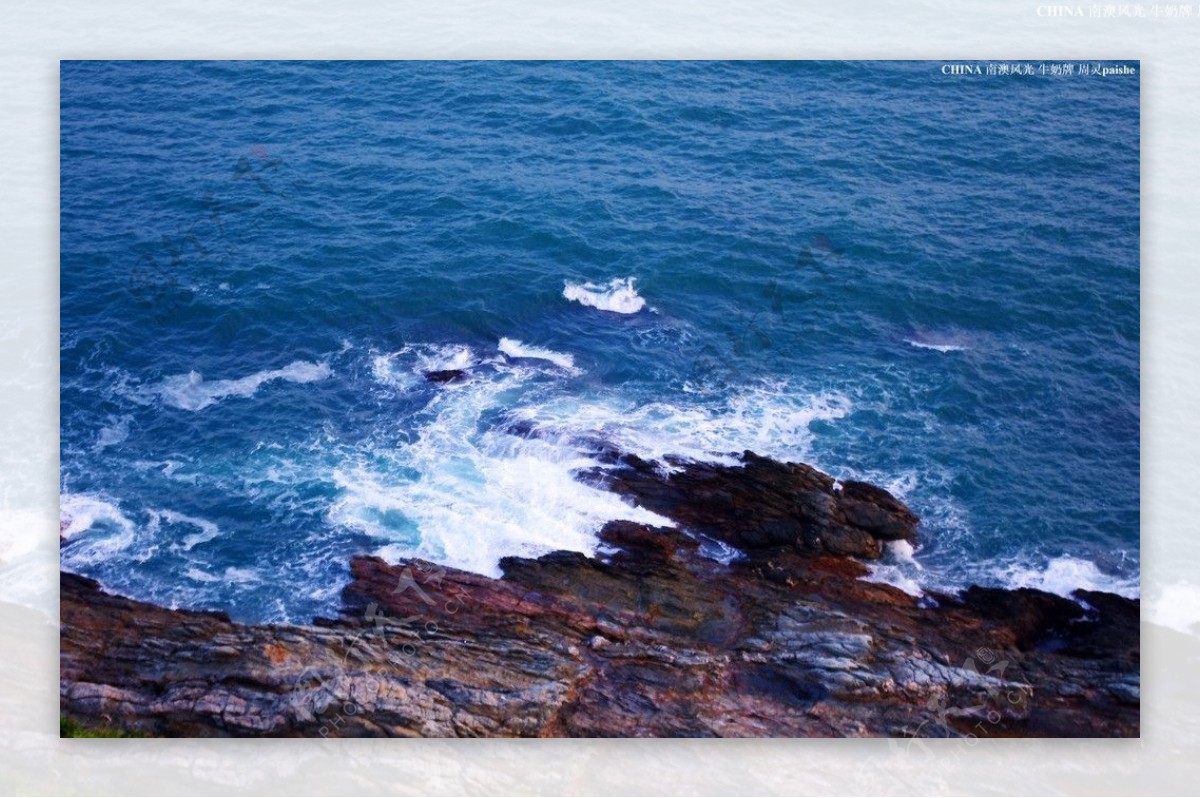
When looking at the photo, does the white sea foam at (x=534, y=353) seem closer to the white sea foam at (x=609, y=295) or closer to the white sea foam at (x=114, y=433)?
the white sea foam at (x=609, y=295)

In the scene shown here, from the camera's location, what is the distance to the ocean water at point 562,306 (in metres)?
34.0

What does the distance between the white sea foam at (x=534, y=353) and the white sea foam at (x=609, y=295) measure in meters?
1.72

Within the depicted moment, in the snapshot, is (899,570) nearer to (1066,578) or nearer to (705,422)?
(1066,578)

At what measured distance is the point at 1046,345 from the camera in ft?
118

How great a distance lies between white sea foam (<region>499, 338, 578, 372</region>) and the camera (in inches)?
1486

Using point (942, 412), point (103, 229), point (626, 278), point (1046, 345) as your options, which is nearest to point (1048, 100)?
point (1046, 345)

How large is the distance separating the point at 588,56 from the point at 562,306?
730 cm

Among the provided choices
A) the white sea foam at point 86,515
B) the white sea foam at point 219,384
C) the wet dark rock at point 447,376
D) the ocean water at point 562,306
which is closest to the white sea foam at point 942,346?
the ocean water at point 562,306

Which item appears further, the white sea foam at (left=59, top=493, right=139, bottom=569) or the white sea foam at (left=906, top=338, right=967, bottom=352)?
the white sea foam at (left=906, top=338, right=967, bottom=352)

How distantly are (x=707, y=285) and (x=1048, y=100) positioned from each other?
1048 cm

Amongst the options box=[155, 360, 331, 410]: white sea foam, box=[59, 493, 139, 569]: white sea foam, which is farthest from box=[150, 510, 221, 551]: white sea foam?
box=[155, 360, 331, 410]: white sea foam

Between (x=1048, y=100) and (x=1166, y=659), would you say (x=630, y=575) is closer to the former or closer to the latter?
(x=1166, y=659)

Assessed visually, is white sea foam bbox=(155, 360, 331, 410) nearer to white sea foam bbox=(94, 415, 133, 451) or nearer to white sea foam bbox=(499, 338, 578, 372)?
white sea foam bbox=(94, 415, 133, 451)

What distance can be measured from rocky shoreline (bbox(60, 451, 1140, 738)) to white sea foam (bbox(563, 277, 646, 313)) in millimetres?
7774
